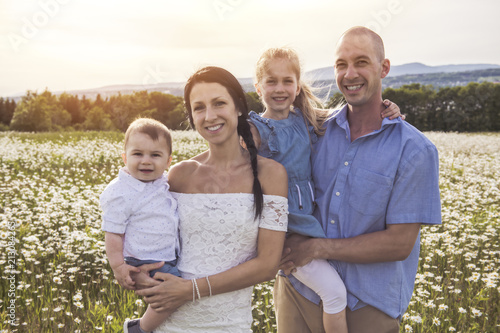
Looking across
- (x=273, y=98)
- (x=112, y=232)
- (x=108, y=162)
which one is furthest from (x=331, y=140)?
(x=108, y=162)

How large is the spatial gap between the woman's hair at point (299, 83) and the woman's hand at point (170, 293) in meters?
1.66

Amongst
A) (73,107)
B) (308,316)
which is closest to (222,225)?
(308,316)

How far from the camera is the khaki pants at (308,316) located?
2.86 m

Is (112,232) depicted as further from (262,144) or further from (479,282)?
(479,282)

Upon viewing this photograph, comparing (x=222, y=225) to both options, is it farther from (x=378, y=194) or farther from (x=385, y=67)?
(x=385, y=67)

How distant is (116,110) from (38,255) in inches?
2935

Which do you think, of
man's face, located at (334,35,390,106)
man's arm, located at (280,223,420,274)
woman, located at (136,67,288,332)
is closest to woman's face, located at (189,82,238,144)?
woman, located at (136,67,288,332)

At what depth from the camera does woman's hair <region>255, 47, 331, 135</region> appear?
11.8ft

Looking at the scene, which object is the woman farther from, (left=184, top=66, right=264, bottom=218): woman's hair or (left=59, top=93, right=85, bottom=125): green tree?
(left=59, top=93, right=85, bottom=125): green tree

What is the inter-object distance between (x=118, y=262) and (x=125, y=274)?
92mm

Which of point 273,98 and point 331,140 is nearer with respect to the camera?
point 331,140

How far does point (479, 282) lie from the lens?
17.1ft

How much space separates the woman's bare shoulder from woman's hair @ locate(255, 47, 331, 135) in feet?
3.11

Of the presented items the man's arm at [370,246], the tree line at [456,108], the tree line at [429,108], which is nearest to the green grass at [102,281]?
the man's arm at [370,246]
